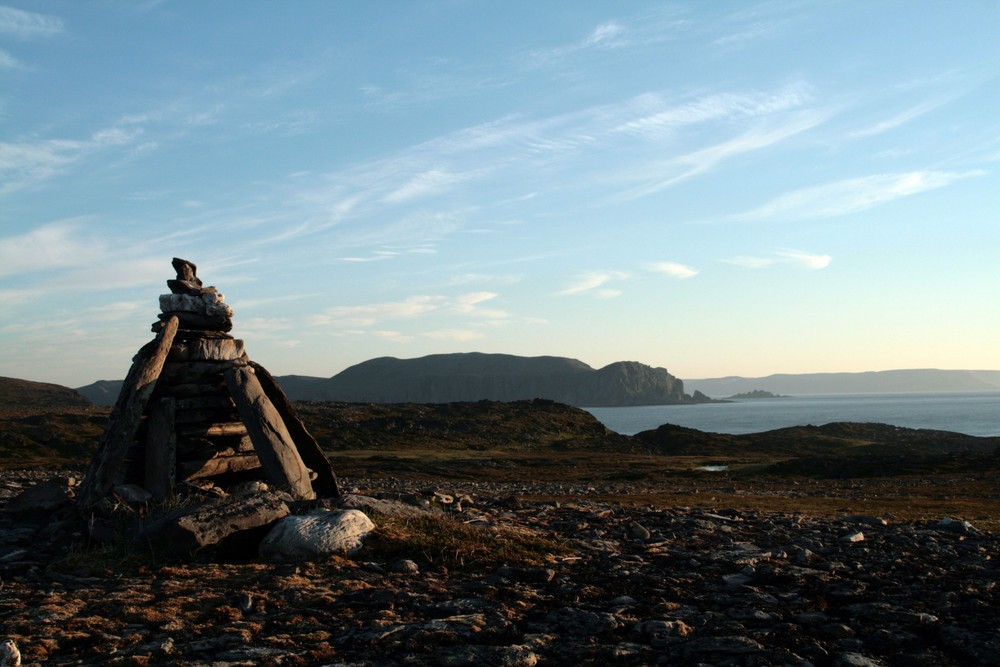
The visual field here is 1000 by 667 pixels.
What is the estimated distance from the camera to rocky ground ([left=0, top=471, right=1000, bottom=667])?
5953mm

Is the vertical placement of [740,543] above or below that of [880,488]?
above

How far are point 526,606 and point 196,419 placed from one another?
8.93m

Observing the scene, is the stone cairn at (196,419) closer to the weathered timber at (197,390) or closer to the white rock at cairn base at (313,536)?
the weathered timber at (197,390)

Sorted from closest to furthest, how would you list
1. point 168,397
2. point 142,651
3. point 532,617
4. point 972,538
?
point 142,651 → point 532,617 → point 972,538 → point 168,397

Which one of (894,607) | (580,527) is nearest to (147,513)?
(580,527)

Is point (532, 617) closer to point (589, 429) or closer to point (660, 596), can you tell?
point (660, 596)

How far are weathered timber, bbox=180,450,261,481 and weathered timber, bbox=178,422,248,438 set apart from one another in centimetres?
47

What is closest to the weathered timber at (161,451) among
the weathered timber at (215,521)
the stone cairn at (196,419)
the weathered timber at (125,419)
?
the stone cairn at (196,419)

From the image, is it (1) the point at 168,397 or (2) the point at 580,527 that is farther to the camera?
(1) the point at 168,397

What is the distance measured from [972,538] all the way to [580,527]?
6.83 meters

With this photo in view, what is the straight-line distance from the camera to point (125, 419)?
1220 cm

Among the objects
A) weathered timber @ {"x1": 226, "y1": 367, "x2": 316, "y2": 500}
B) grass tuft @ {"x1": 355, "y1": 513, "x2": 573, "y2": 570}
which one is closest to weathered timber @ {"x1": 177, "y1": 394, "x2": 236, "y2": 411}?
weathered timber @ {"x1": 226, "y1": 367, "x2": 316, "y2": 500}

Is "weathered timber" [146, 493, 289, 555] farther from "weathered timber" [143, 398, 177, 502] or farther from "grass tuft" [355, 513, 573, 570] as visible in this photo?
"weathered timber" [143, 398, 177, 502]

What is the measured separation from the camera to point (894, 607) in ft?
23.8
